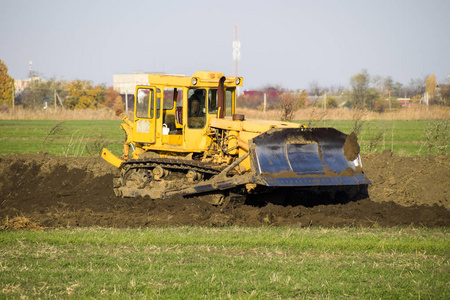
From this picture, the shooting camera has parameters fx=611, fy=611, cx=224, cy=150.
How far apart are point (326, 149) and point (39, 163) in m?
A: 9.39

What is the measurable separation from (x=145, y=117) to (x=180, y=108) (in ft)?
2.68

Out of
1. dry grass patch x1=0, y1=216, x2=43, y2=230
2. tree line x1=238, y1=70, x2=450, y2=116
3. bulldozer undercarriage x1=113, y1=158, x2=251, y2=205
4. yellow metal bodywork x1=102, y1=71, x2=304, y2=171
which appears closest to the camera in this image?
dry grass patch x1=0, y1=216, x2=43, y2=230

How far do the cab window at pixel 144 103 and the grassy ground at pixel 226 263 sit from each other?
3748mm

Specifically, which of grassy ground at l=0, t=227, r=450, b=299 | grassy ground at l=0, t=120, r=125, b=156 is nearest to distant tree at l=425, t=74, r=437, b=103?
grassy ground at l=0, t=120, r=125, b=156

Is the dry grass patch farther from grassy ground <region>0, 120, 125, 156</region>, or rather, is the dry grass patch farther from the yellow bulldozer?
grassy ground <region>0, 120, 125, 156</region>

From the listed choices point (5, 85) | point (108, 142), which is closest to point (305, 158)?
point (108, 142)

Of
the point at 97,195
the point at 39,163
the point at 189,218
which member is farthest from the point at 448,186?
the point at 39,163

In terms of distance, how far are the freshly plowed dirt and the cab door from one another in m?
1.49

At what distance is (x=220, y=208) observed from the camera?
12.1 m

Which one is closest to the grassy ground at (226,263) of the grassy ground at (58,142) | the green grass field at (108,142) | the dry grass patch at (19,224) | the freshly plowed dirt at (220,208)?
the dry grass patch at (19,224)

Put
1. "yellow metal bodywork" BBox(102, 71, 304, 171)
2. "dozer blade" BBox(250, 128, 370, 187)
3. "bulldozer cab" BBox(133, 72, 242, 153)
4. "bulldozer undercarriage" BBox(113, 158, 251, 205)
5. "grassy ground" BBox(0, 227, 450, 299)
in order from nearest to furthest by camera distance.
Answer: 1. "grassy ground" BBox(0, 227, 450, 299)
2. "dozer blade" BBox(250, 128, 370, 187)
3. "bulldozer undercarriage" BBox(113, 158, 251, 205)
4. "yellow metal bodywork" BBox(102, 71, 304, 171)
5. "bulldozer cab" BBox(133, 72, 242, 153)

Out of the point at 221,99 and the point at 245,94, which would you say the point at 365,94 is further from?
the point at 221,99

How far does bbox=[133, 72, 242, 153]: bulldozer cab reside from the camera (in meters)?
13.1

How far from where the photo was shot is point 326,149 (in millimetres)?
11914
